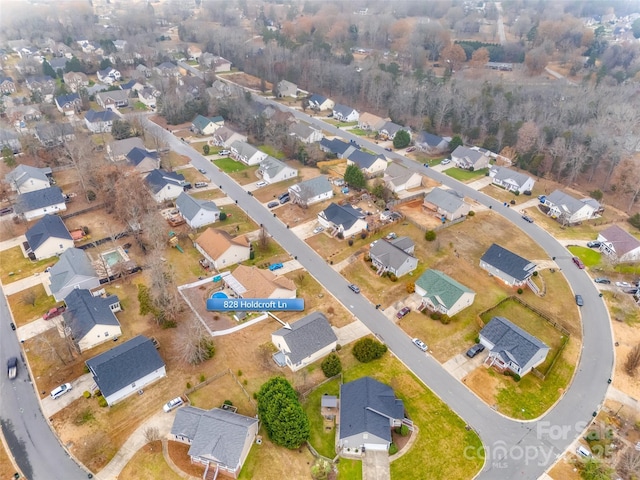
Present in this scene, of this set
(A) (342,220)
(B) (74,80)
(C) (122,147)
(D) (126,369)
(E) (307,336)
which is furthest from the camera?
(B) (74,80)

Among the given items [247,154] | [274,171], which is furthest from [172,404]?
[247,154]

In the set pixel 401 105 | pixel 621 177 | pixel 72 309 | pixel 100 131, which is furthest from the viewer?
pixel 401 105

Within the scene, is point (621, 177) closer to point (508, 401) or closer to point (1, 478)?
point (508, 401)

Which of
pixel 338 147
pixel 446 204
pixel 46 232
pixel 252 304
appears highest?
pixel 46 232

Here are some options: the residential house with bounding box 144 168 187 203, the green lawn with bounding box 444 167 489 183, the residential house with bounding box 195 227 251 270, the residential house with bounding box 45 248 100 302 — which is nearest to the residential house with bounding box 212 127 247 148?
the residential house with bounding box 144 168 187 203

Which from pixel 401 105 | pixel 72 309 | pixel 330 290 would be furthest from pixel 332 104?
pixel 72 309

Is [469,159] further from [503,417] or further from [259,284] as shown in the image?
[503,417]

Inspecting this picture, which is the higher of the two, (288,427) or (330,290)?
(288,427)
